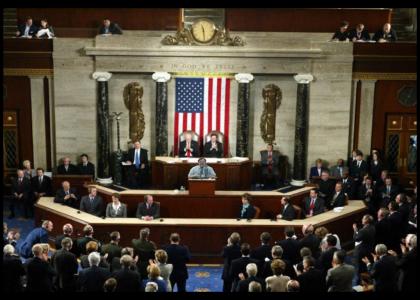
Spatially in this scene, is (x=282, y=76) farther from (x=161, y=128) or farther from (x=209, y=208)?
(x=209, y=208)

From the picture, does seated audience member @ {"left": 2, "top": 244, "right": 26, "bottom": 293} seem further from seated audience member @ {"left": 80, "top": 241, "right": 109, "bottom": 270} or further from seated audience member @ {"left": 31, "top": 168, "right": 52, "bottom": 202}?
seated audience member @ {"left": 31, "top": 168, "right": 52, "bottom": 202}

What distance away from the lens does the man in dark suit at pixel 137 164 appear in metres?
18.2

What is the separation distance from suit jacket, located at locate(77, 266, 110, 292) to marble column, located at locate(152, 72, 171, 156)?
377 inches

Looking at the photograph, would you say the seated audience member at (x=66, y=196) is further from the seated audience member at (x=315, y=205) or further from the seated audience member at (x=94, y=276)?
the seated audience member at (x=94, y=276)

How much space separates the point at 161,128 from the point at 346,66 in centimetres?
576

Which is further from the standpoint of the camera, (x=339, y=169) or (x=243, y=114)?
(x=243, y=114)

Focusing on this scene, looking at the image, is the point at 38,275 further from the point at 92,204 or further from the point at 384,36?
the point at 384,36

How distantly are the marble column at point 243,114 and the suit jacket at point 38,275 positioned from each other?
1023 centimetres

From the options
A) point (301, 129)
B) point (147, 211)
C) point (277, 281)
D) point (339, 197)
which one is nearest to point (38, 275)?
point (277, 281)

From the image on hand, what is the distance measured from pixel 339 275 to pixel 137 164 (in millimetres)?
9948

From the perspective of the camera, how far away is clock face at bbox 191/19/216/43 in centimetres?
1780

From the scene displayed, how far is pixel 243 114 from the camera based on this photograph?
736 inches

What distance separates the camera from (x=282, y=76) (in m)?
19.2

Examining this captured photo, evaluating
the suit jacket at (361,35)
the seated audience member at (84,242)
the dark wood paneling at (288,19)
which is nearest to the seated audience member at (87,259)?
the seated audience member at (84,242)
